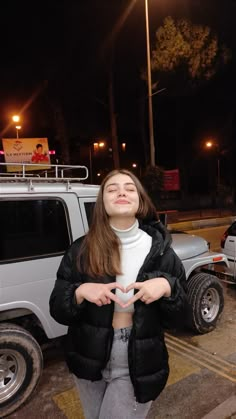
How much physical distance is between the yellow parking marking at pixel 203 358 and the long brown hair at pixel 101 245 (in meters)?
2.40

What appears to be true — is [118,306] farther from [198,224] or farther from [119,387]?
[198,224]

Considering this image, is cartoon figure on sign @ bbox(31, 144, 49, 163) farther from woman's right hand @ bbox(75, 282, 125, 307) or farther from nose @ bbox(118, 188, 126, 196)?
woman's right hand @ bbox(75, 282, 125, 307)

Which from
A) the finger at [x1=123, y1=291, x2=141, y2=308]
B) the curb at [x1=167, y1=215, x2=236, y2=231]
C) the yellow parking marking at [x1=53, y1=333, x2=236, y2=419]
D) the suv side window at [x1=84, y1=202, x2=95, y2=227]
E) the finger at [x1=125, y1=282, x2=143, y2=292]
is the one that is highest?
the suv side window at [x1=84, y1=202, x2=95, y2=227]

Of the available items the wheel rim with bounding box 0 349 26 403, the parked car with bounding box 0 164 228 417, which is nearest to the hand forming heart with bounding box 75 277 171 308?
the parked car with bounding box 0 164 228 417

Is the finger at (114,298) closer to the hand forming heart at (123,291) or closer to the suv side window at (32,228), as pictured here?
the hand forming heart at (123,291)

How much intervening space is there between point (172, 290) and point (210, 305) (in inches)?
125

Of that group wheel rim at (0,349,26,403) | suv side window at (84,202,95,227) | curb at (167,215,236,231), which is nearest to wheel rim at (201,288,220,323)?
suv side window at (84,202,95,227)

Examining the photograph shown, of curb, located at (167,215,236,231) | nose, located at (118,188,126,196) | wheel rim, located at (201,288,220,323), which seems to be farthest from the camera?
curb, located at (167,215,236,231)

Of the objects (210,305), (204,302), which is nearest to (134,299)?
(204,302)

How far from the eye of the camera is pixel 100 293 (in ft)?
5.20

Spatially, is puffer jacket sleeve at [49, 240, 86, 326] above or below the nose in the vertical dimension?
below

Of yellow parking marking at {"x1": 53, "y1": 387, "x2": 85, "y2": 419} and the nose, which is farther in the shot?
yellow parking marking at {"x1": 53, "y1": 387, "x2": 85, "y2": 419}

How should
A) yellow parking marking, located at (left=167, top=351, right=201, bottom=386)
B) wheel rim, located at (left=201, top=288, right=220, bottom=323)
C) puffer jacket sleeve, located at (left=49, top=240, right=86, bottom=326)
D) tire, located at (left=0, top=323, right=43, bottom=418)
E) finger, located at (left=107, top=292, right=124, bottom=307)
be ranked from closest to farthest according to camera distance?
finger, located at (left=107, top=292, right=124, bottom=307)
puffer jacket sleeve, located at (left=49, top=240, right=86, bottom=326)
tire, located at (left=0, top=323, right=43, bottom=418)
yellow parking marking, located at (left=167, top=351, right=201, bottom=386)
wheel rim, located at (left=201, top=288, right=220, bottom=323)

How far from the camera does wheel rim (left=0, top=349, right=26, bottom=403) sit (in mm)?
2916
